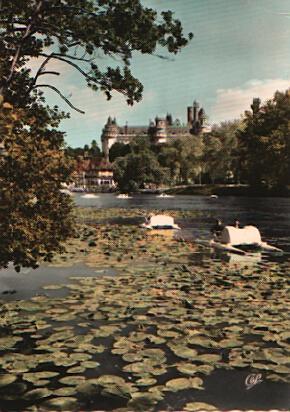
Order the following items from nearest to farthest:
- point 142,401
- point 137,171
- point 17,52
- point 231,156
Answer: point 142,401 → point 17,52 → point 231,156 → point 137,171

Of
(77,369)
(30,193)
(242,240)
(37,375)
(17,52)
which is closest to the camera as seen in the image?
(37,375)

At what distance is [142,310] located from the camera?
11.8 meters

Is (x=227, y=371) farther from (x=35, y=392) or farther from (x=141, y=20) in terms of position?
(x=141, y=20)

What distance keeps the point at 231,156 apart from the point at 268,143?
70.7ft

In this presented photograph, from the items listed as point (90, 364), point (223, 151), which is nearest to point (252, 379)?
point (90, 364)

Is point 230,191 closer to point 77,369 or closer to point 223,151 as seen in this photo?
point 223,151

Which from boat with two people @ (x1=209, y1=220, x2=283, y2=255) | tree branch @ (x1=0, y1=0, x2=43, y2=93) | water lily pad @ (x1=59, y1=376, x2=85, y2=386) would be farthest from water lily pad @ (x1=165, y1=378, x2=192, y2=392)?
boat with two people @ (x1=209, y1=220, x2=283, y2=255)

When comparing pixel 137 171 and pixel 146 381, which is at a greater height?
pixel 137 171

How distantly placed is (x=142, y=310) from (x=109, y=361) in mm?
3419

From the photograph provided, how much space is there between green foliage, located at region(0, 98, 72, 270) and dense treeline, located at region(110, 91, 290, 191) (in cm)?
8407

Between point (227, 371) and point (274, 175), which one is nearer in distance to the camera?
point (227, 371)

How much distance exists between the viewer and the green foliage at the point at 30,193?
9.32 meters

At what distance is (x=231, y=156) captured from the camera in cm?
11594

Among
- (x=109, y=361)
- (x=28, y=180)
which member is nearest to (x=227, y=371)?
(x=109, y=361)
